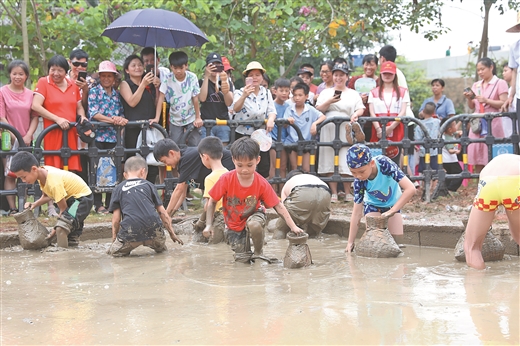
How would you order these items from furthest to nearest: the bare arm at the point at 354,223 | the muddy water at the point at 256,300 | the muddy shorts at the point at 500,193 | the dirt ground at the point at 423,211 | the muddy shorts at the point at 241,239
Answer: the dirt ground at the point at 423,211 → the bare arm at the point at 354,223 → the muddy shorts at the point at 241,239 → the muddy shorts at the point at 500,193 → the muddy water at the point at 256,300

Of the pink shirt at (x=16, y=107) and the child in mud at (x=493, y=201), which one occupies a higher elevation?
the pink shirt at (x=16, y=107)

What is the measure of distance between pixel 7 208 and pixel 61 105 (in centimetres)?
141

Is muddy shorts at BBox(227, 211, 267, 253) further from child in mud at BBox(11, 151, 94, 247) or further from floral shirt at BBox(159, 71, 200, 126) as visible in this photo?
floral shirt at BBox(159, 71, 200, 126)

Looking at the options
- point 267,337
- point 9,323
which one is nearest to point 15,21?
point 9,323

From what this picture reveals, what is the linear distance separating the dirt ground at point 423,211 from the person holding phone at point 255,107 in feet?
3.38

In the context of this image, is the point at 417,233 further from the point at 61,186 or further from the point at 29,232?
the point at 29,232

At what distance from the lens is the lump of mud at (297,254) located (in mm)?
6012

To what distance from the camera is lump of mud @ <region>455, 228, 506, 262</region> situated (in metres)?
6.07

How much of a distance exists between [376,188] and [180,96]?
10.6ft

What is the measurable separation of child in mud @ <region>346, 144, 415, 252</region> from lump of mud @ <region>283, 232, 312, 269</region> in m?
0.76

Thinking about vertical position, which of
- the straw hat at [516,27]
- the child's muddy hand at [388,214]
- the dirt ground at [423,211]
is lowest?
the dirt ground at [423,211]

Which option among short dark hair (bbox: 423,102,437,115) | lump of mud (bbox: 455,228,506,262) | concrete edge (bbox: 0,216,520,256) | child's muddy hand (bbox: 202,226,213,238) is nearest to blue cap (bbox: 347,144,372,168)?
lump of mud (bbox: 455,228,506,262)

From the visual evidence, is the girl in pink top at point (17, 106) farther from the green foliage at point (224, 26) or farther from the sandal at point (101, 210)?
the green foliage at point (224, 26)

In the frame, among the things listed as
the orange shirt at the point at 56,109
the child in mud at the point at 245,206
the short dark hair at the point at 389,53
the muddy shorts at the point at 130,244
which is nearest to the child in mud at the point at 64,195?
the muddy shorts at the point at 130,244
